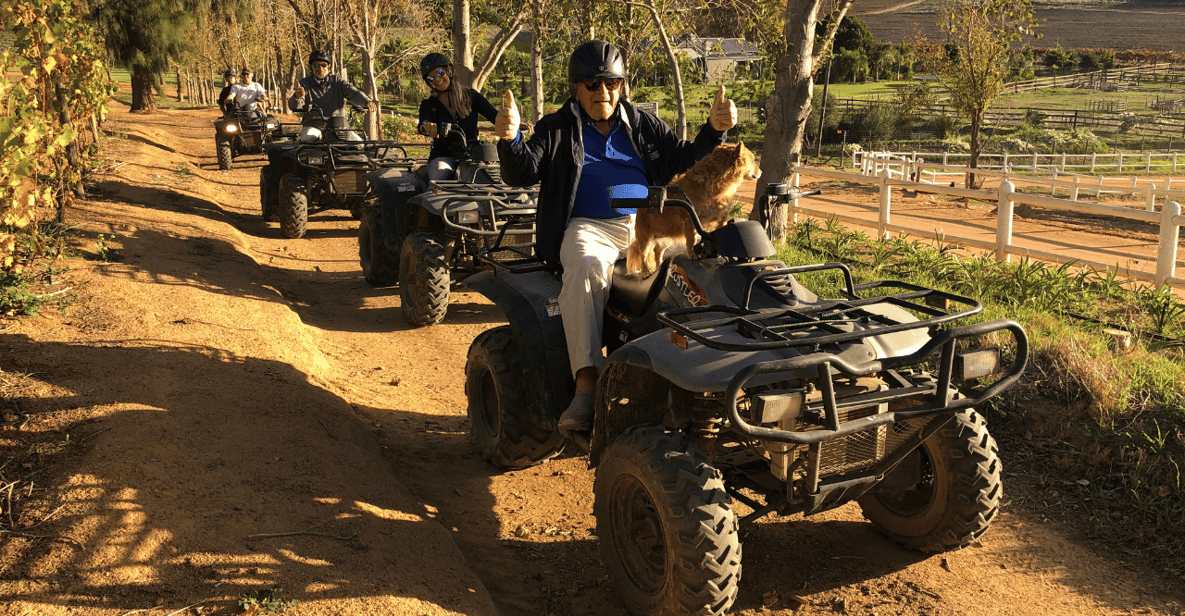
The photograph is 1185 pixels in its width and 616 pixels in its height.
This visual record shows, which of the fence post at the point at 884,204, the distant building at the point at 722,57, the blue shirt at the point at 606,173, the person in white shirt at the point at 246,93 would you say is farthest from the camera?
the person in white shirt at the point at 246,93

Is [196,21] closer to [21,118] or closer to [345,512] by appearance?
[21,118]

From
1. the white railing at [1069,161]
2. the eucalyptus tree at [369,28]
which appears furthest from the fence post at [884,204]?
the white railing at [1069,161]

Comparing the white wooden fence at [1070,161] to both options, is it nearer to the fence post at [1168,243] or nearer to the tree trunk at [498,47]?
the tree trunk at [498,47]

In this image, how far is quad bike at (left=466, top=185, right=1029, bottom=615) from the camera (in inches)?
121

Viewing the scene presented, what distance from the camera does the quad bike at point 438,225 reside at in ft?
25.0

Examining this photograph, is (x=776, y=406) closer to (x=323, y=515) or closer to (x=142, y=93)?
(x=323, y=515)

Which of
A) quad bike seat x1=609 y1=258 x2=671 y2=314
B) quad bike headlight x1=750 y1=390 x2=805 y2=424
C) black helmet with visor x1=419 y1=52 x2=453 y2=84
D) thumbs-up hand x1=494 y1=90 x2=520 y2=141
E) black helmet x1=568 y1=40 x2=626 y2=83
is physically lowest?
quad bike headlight x1=750 y1=390 x2=805 y2=424

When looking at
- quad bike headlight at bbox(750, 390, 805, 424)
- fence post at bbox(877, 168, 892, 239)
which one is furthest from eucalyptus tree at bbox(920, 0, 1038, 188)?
quad bike headlight at bbox(750, 390, 805, 424)

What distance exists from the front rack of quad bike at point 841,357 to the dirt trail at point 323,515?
1097mm

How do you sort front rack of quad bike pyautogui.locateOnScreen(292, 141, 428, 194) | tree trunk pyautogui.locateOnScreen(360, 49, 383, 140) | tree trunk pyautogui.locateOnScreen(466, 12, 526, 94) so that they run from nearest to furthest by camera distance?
front rack of quad bike pyautogui.locateOnScreen(292, 141, 428, 194) < tree trunk pyautogui.locateOnScreen(466, 12, 526, 94) < tree trunk pyautogui.locateOnScreen(360, 49, 383, 140)

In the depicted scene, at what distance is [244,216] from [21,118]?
305 inches

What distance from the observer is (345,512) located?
414 cm

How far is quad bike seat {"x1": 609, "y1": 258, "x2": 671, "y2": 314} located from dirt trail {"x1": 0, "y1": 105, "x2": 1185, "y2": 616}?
1205mm

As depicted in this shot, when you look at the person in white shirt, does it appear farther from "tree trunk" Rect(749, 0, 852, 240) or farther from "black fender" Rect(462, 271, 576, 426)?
"black fender" Rect(462, 271, 576, 426)
